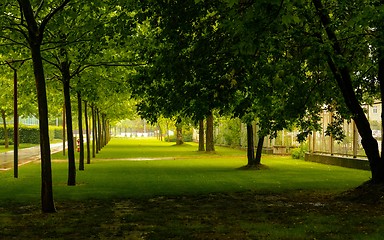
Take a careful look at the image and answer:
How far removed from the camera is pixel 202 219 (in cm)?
1098

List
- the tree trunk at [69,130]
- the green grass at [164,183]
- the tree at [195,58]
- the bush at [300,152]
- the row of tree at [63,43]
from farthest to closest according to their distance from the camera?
the bush at [300,152], the tree trunk at [69,130], the green grass at [164,183], the row of tree at [63,43], the tree at [195,58]

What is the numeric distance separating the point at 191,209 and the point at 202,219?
1.52m

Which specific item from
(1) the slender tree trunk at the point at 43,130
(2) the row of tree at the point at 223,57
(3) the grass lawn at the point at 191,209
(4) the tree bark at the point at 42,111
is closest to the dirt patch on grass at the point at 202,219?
(3) the grass lawn at the point at 191,209

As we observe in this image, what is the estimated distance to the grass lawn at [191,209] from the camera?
31.0 ft

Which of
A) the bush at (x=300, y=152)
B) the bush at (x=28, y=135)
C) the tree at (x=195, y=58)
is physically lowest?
the bush at (x=300, y=152)

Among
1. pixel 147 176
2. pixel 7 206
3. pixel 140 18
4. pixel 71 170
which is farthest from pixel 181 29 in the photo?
pixel 147 176

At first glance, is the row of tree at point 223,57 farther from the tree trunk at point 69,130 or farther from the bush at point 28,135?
the bush at point 28,135

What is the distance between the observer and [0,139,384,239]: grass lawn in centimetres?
945

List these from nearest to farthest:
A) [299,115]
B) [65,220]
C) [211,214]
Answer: [65,220]
[211,214]
[299,115]

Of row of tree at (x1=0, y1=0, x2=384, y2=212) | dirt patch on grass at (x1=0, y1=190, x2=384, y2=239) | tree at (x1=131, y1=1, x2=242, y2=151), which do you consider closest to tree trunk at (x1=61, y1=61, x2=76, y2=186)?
row of tree at (x1=0, y1=0, x2=384, y2=212)

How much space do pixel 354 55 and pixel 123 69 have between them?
976 centimetres

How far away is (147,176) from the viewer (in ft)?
71.2

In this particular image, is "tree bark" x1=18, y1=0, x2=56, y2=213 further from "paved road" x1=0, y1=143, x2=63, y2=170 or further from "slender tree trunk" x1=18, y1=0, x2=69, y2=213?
"paved road" x1=0, y1=143, x2=63, y2=170

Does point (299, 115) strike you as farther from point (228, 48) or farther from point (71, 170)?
point (71, 170)
